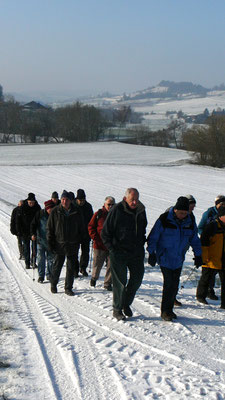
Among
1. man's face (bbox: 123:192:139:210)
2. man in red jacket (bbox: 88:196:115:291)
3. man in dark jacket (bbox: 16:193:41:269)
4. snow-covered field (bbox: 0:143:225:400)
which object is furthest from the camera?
man in dark jacket (bbox: 16:193:41:269)

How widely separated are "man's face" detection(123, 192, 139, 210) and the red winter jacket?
2.15 m

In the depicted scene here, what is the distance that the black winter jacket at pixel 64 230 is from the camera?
768 centimetres

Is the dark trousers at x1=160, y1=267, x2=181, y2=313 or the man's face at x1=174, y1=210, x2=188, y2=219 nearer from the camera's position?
the man's face at x1=174, y1=210, x2=188, y2=219

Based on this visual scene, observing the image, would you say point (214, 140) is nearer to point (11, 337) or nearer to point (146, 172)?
point (146, 172)

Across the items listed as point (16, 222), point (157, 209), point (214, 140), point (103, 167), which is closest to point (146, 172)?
point (103, 167)

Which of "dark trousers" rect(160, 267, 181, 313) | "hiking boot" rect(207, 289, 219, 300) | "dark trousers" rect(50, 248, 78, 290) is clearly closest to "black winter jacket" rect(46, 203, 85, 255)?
"dark trousers" rect(50, 248, 78, 290)

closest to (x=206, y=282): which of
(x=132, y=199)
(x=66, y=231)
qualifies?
(x=132, y=199)

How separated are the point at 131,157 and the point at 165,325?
198ft

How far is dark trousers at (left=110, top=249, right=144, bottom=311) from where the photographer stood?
6410 millimetres

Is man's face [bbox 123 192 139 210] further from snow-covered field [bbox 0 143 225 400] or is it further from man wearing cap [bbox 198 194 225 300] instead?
man wearing cap [bbox 198 194 225 300]

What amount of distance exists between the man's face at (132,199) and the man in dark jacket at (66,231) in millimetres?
1727

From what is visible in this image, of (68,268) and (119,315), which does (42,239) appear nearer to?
(68,268)

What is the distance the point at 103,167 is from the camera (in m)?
49.7

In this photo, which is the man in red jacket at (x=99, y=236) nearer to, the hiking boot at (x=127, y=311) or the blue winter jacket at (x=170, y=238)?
the hiking boot at (x=127, y=311)
